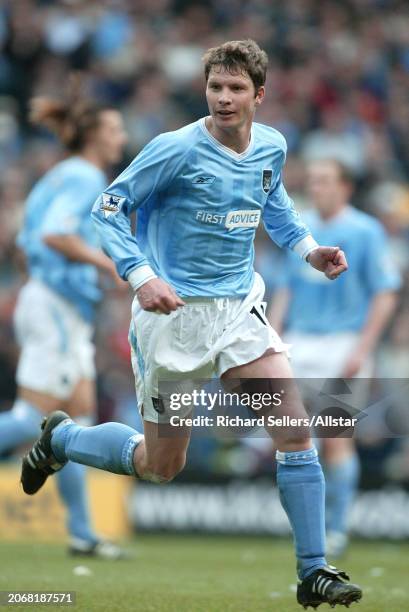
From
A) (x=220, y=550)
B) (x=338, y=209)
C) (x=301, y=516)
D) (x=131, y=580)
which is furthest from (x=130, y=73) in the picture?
(x=301, y=516)

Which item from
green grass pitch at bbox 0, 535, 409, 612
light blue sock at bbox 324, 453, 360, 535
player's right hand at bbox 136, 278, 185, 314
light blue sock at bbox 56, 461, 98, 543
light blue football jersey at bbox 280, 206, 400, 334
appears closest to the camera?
player's right hand at bbox 136, 278, 185, 314

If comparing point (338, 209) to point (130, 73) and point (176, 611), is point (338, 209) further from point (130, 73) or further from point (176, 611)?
point (130, 73)

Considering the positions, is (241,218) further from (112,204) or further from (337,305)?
(337,305)

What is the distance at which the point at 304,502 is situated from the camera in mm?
5035

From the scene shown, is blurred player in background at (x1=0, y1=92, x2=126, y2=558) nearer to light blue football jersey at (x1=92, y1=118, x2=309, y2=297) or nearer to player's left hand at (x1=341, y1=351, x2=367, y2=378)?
player's left hand at (x1=341, y1=351, x2=367, y2=378)

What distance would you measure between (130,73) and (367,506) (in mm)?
7111

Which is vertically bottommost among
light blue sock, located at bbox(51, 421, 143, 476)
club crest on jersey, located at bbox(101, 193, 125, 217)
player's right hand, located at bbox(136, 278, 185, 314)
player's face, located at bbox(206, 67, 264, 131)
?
light blue sock, located at bbox(51, 421, 143, 476)

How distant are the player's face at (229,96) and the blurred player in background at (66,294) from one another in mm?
2564

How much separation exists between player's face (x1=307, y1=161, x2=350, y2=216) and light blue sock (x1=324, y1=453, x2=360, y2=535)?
188 centimetres

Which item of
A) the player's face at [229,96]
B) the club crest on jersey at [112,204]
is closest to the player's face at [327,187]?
the player's face at [229,96]

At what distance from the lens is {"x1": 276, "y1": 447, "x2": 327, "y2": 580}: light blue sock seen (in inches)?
197

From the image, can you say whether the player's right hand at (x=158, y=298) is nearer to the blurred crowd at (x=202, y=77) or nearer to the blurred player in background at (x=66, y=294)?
the blurred player in background at (x=66, y=294)

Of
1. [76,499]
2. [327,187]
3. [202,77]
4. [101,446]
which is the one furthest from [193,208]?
[202,77]

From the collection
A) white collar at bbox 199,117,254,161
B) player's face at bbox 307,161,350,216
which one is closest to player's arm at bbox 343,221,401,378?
player's face at bbox 307,161,350,216
